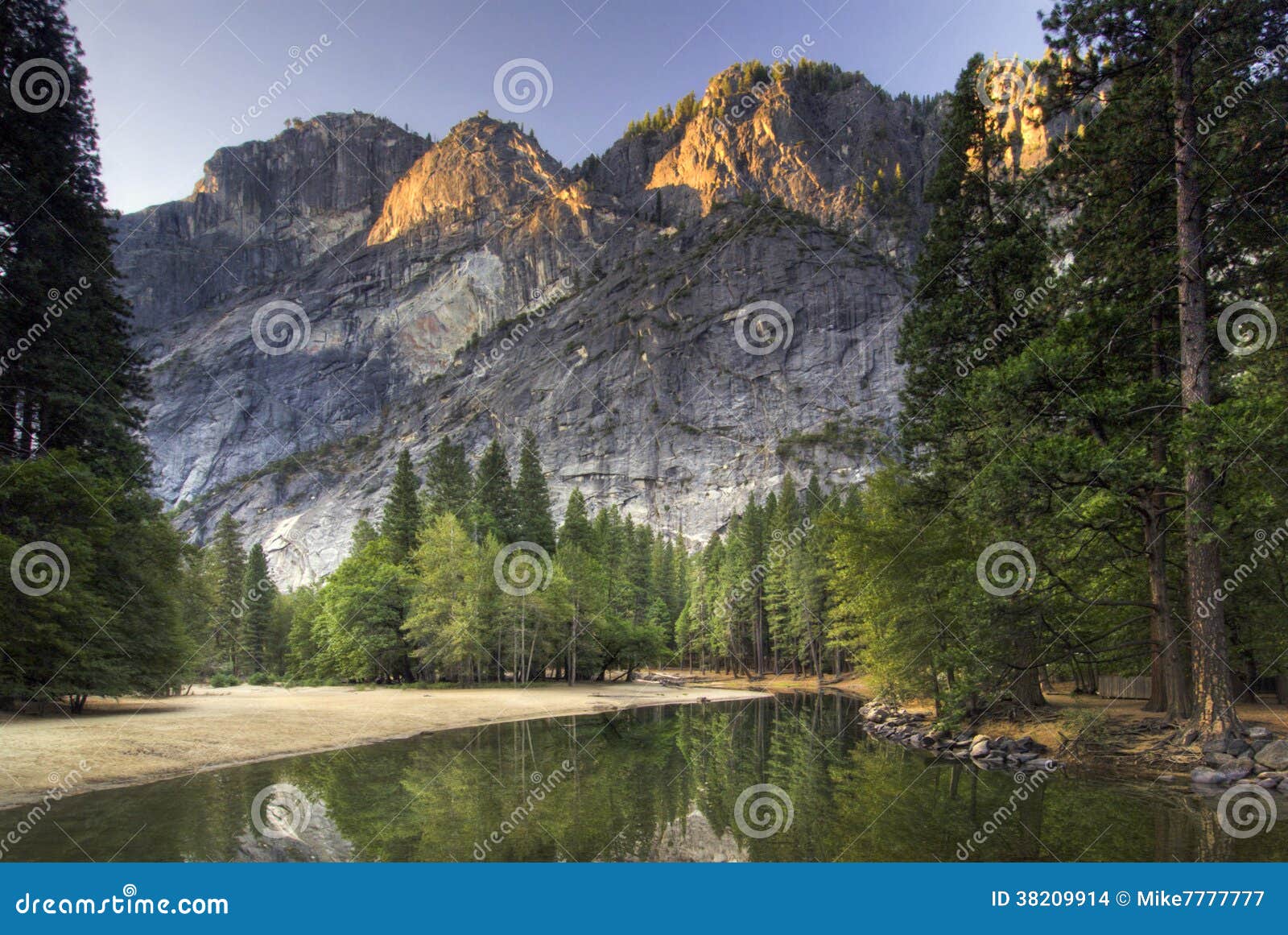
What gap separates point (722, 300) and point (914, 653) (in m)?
131

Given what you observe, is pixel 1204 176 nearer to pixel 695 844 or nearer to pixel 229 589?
pixel 695 844

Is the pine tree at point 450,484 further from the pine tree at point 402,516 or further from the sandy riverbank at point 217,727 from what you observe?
the sandy riverbank at point 217,727

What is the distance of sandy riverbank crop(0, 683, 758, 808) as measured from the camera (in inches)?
505

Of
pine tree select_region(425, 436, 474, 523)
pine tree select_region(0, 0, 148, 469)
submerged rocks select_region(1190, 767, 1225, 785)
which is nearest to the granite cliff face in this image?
pine tree select_region(425, 436, 474, 523)

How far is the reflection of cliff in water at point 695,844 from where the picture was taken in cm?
917

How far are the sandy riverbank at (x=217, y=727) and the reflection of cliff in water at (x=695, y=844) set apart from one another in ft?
32.8

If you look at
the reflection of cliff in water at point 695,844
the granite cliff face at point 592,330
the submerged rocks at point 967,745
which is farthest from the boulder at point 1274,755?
the granite cliff face at point 592,330

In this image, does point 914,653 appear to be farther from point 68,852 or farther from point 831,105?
point 831,105

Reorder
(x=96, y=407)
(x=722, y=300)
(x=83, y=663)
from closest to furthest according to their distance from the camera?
1. (x=83, y=663)
2. (x=96, y=407)
3. (x=722, y=300)

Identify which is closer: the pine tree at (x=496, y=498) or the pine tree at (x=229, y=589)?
the pine tree at (x=496, y=498)

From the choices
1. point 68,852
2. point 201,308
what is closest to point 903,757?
point 68,852

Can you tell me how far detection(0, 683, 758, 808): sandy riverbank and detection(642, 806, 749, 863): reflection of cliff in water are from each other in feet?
32.8

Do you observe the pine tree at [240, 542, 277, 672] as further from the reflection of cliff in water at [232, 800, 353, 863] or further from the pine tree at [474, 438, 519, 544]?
the reflection of cliff in water at [232, 800, 353, 863]

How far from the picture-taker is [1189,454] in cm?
1230
